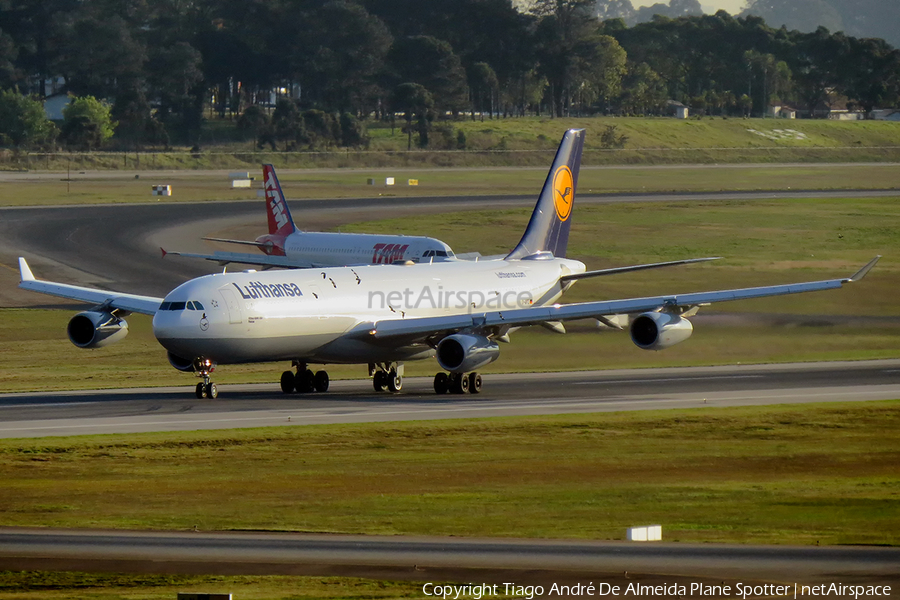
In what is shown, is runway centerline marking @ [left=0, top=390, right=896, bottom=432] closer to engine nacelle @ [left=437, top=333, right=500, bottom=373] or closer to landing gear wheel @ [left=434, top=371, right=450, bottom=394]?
engine nacelle @ [left=437, top=333, right=500, bottom=373]

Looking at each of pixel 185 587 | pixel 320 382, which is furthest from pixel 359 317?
pixel 185 587

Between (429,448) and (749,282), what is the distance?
5647 cm

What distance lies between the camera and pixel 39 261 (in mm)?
104062

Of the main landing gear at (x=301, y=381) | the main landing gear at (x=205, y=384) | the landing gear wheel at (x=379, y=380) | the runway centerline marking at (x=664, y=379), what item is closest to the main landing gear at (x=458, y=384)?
the landing gear wheel at (x=379, y=380)

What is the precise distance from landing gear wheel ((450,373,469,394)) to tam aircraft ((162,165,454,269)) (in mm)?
19244

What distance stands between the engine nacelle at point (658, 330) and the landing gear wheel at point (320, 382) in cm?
1251

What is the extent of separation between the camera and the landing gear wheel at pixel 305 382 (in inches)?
2229

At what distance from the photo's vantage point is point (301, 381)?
186 ft

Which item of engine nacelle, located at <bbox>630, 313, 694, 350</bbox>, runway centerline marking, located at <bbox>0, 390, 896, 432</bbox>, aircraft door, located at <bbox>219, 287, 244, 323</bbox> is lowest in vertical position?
runway centerline marking, located at <bbox>0, 390, 896, 432</bbox>

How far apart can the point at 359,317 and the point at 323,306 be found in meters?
1.91

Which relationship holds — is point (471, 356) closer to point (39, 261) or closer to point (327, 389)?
point (327, 389)

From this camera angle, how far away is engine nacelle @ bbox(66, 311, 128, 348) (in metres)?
55.1

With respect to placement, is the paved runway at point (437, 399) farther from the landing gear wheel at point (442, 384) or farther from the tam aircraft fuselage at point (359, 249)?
the tam aircraft fuselage at point (359, 249)

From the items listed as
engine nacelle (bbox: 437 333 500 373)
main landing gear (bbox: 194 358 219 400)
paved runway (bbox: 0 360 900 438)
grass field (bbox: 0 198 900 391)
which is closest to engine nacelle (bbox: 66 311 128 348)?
paved runway (bbox: 0 360 900 438)
